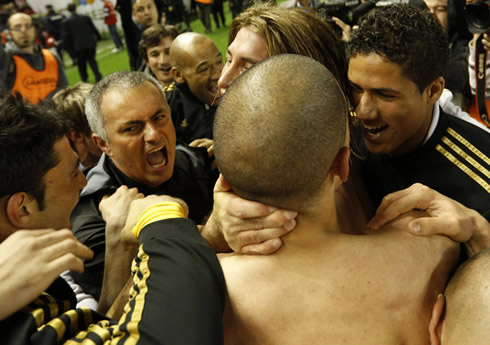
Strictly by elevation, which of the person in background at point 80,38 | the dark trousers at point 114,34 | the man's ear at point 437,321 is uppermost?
the man's ear at point 437,321

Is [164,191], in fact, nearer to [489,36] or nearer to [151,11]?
[489,36]

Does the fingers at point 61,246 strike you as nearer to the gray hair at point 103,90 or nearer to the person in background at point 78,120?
the gray hair at point 103,90

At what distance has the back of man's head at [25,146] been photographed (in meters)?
1.41

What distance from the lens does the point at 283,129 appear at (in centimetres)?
102

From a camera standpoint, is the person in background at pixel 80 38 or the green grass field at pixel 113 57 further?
the green grass field at pixel 113 57

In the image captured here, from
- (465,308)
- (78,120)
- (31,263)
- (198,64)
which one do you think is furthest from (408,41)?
(198,64)

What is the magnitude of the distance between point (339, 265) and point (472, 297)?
1.05ft

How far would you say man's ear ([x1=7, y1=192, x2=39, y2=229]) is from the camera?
1.42 m

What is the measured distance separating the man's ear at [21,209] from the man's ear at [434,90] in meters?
1.56

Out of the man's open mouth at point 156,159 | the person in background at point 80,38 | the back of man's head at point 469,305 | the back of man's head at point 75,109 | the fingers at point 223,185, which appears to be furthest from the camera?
the person in background at point 80,38

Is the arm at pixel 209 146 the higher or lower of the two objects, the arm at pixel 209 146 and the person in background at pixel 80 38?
the higher

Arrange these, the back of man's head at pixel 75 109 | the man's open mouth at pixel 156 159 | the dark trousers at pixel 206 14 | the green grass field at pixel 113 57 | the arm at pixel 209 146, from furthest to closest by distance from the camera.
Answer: the dark trousers at pixel 206 14 → the green grass field at pixel 113 57 → the back of man's head at pixel 75 109 → the arm at pixel 209 146 → the man's open mouth at pixel 156 159

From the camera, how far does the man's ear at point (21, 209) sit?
4.65 ft

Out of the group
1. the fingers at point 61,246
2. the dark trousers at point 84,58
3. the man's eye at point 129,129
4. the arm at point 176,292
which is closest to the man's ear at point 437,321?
the arm at point 176,292
